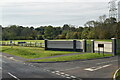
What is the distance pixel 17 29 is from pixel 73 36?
29.1m

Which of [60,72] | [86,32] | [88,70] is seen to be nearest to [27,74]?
[60,72]

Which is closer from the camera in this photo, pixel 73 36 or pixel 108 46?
pixel 108 46

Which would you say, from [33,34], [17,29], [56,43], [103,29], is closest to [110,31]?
[103,29]

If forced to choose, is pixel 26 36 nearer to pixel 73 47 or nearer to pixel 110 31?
pixel 110 31

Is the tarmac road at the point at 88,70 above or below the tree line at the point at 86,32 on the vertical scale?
below

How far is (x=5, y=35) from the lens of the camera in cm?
7850

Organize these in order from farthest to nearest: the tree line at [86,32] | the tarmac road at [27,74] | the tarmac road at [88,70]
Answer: the tree line at [86,32]
the tarmac road at [88,70]
the tarmac road at [27,74]

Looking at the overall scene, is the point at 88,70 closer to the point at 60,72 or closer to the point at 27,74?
the point at 60,72

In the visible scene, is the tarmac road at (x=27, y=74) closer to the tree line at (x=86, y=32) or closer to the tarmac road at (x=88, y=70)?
the tarmac road at (x=88, y=70)

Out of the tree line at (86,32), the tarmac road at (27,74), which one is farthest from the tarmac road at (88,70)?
the tree line at (86,32)

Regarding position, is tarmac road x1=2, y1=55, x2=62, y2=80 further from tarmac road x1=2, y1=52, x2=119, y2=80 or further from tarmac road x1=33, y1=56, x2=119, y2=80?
tarmac road x1=33, y1=56, x2=119, y2=80

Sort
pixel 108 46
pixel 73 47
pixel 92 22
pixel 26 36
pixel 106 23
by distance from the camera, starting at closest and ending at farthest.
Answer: pixel 108 46, pixel 73 47, pixel 106 23, pixel 92 22, pixel 26 36

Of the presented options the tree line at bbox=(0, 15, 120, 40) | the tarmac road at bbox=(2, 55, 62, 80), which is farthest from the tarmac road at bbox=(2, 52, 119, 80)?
the tree line at bbox=(0, 15, 120, 40)

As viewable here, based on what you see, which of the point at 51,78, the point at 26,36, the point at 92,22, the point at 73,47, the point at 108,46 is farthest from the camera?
the point at 26,36
